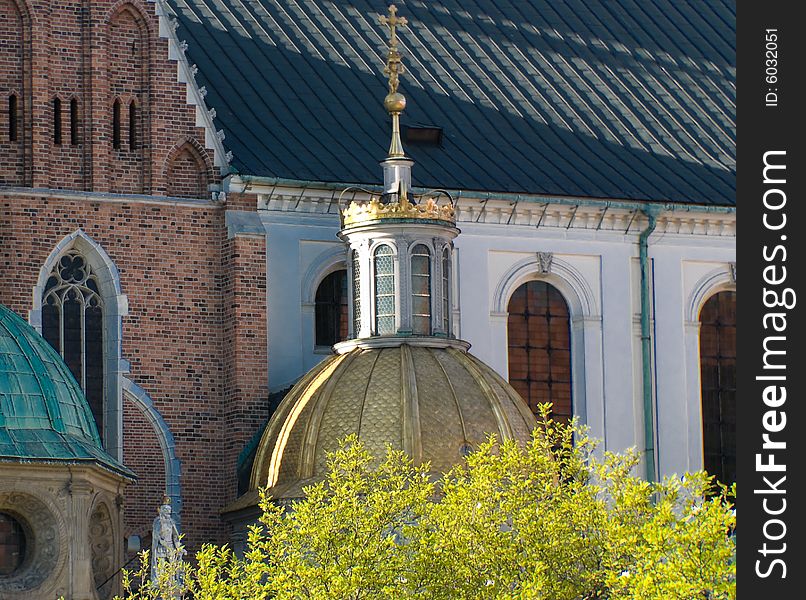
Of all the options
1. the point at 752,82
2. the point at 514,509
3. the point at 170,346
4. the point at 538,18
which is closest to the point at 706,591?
the point at 514,509

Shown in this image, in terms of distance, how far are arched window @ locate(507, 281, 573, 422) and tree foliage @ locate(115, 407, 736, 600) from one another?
14.4 metres

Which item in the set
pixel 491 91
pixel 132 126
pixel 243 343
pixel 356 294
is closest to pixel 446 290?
pixel 356 294

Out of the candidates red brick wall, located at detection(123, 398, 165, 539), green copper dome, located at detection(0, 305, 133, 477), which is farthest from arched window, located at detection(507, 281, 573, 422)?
green copper dome, located at detection(0, 305, 133, 477)

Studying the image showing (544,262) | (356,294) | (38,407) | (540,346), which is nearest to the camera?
(38,407)

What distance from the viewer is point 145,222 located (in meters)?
51.7

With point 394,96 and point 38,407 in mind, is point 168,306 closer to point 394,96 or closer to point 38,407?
point 394,96

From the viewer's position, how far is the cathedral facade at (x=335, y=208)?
5103 centimetres

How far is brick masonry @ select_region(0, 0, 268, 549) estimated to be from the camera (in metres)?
50.9

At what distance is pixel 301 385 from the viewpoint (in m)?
49.4

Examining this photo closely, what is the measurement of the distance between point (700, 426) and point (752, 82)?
24.5 m

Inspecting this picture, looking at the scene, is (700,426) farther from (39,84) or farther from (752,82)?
(752,82)

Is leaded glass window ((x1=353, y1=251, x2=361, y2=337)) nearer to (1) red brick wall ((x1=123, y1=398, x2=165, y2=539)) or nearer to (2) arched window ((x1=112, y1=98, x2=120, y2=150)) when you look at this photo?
(1) red brick wall ((x1=123, y1=398, x2=165, y2=539))

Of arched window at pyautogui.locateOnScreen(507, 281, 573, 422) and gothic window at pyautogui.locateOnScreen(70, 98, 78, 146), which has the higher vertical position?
gothic window at pyautogui.locateOnScreen(70, 98, 78, 146)

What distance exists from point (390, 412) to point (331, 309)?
19.8 feet
